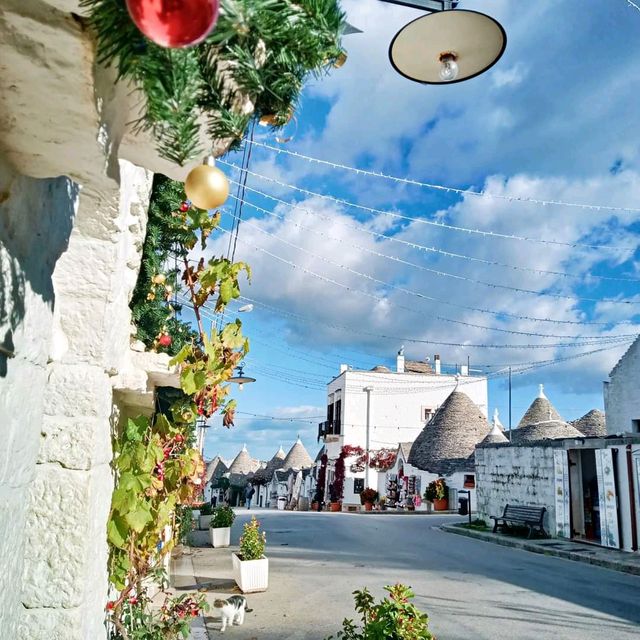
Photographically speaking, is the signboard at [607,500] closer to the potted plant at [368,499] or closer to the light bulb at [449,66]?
the light bulb at [449,66]

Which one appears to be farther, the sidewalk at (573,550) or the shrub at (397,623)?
the sidewalk at (573,550)

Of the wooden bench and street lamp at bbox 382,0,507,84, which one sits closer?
street lamp at bbox 382,0,507,84

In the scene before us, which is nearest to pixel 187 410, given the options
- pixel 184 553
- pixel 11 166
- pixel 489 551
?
pixel 11 166

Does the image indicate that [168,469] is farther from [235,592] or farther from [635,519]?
[635,519]

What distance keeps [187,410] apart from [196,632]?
10.3 ft

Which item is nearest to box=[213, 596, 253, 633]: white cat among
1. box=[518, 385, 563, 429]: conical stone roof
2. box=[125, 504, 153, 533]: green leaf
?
box=[125, 504, 153, 533]: green leaf

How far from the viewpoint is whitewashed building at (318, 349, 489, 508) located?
147ft

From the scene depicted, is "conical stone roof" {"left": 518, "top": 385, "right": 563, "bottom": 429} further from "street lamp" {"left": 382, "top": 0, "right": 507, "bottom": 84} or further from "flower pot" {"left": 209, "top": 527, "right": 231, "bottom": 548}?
"street lamp" {"left": 382, "top": 0, "right": 507, "bottom": 84}

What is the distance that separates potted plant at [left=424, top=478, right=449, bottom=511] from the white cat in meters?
24.7

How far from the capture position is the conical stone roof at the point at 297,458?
5600 centimetres

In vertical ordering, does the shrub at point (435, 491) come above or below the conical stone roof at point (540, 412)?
below

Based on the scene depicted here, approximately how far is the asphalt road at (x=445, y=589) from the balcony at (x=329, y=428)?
31.8 meters

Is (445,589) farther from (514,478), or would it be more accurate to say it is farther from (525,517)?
(514,478)

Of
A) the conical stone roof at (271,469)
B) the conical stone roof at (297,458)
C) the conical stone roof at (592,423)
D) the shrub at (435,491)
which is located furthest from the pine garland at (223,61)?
the conical stone roof at (271,469)
